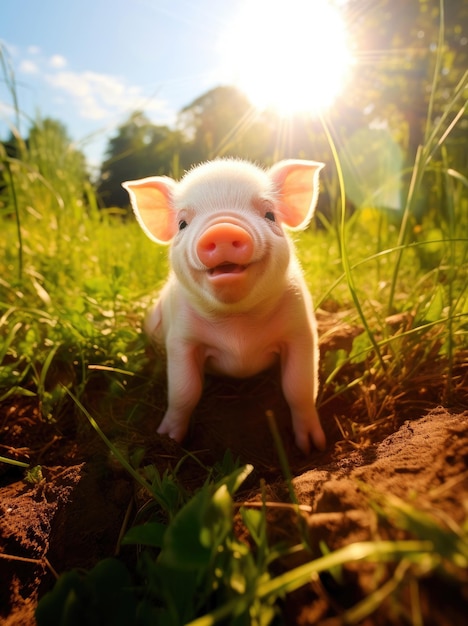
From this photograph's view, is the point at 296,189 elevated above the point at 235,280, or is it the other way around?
the point at 296,189

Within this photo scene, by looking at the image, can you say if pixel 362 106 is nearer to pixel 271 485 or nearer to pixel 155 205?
pixel 155 205

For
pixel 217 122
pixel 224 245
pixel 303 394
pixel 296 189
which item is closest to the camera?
pixel 224 245

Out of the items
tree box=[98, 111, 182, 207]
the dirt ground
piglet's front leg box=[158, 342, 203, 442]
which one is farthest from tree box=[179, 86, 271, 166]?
the dirt ground

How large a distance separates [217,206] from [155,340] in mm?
1138

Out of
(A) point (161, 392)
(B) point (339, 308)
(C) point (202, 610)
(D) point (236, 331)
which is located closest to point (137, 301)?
(A) point (161, 392)

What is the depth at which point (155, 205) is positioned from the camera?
2525 mm

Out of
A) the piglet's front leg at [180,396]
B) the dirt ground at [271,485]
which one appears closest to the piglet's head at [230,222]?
the piglet's front leg at [180,396]

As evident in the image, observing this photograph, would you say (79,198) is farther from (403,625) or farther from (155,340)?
(403,625)

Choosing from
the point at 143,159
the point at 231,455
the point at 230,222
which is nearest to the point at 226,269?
the point at 230,222

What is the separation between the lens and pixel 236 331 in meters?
2.24

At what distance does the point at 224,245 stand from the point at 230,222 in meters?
0.14

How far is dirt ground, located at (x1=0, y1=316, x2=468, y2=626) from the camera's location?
34.8 inches

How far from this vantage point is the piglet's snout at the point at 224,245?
68.9 inches

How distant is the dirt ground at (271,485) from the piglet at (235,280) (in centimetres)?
20
